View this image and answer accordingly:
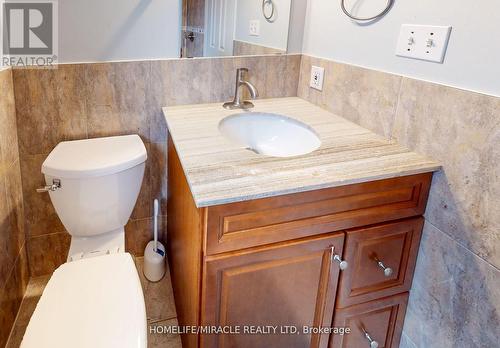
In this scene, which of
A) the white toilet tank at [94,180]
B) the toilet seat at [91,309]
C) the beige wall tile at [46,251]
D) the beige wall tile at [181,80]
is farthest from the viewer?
the beige wall tile at [46,251]

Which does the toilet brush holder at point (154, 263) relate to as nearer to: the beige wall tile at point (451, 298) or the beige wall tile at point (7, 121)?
the beige wall tile at point (7, 121)

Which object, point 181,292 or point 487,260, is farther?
point 181,292

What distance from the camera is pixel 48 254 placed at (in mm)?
1619

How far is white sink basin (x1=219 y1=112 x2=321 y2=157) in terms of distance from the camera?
1420 millimetres

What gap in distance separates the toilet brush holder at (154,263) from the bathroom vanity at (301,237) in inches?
16.8

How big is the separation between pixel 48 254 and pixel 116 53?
924 mm

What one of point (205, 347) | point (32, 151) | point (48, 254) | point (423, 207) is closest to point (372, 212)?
point (423, 207)

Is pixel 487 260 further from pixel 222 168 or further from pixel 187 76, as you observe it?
pixel 187 76

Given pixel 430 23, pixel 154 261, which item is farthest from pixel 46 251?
pixel 430 23

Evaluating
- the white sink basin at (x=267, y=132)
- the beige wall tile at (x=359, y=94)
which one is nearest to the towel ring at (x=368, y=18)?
Result: the beige wall tile at (x=359, y=94)

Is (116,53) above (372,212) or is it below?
above

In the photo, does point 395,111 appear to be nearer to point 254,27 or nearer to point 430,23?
point 430,23

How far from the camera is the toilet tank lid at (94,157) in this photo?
121 centimetres

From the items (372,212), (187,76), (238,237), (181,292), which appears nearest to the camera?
(238,237)
